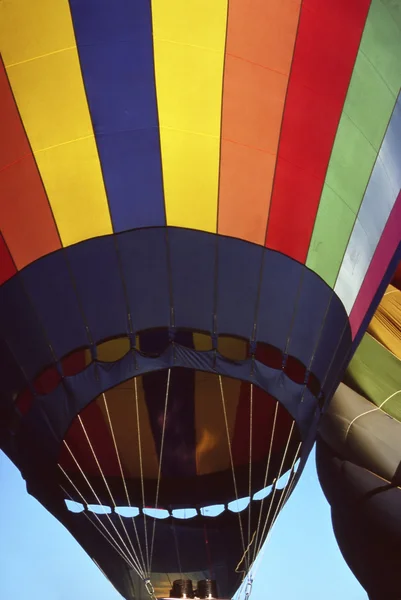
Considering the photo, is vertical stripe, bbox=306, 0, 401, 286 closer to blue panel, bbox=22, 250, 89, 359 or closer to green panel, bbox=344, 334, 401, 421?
blue panel, bbox=22, 250, 89, 359

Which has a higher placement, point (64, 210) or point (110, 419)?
point (64, 210)

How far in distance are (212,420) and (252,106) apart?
204cm

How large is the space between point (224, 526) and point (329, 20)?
2.92 m

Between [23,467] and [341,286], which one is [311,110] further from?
[23,467]


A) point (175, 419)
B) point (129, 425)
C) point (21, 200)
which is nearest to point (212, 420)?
point (175, 419)

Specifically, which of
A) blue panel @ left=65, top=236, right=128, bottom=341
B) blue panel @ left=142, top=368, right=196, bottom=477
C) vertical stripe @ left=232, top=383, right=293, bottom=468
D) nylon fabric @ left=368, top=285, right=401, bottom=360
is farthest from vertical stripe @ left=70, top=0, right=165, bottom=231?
nylon fabric @ left=368, top=285, right=401, bottom=360

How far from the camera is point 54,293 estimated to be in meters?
3.90

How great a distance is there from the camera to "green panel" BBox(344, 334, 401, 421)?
5.59 meters

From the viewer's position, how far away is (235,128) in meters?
3.93

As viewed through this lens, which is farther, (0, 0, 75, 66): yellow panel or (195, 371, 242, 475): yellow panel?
(195, 371, 242, 475): yellow panel

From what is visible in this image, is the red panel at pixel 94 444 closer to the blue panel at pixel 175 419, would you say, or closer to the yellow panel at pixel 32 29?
the blue panel at pixel 175 419

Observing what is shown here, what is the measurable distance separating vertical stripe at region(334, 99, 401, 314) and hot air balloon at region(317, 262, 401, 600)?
4.42 feet

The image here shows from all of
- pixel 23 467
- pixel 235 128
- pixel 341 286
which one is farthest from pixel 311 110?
pixel 23 467

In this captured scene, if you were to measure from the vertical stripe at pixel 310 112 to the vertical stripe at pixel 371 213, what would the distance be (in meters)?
0.29
